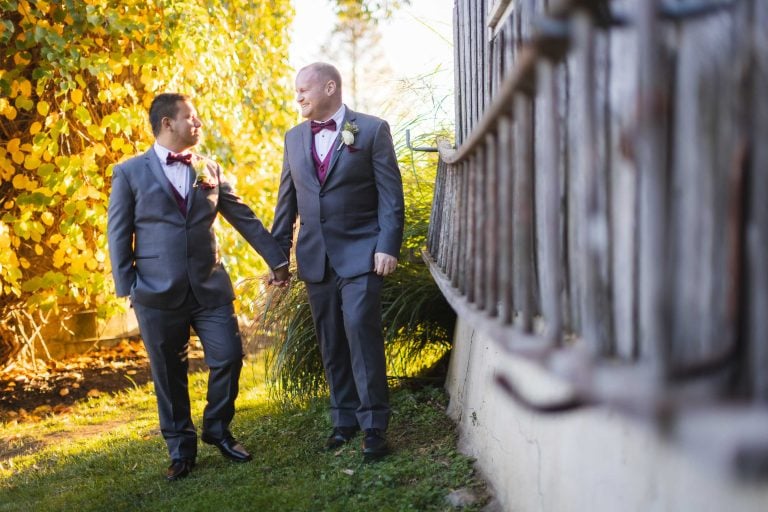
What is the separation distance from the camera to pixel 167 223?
14.1 feet

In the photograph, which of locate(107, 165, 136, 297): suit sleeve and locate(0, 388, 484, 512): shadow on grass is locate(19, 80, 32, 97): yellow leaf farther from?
locate(0, 388, 484, 512): shadow on grass

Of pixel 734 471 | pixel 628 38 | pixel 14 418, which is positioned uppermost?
pixel 628 38

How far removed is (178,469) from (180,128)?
179cm

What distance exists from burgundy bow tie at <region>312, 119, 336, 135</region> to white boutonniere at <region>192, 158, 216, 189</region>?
616mm

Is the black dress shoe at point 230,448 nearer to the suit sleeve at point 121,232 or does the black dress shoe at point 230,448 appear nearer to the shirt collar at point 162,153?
the suit sleeve at point 121,232

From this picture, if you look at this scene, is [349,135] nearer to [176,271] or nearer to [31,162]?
[176,271]

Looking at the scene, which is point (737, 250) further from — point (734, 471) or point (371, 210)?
point (371, 210)

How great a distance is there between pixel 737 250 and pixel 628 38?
18.9 inches

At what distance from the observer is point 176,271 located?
426 centimetres

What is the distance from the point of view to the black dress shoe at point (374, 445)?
4.14 m

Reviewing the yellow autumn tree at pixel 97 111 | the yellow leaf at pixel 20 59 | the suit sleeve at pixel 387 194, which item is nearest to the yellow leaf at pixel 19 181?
the yellow autumn tree at pixel 97 111

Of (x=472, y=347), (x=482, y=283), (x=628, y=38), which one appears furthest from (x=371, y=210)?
(x=628, y=38)

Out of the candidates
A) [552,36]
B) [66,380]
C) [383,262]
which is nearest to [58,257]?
[66,380]

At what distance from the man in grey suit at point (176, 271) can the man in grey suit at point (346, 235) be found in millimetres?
497
